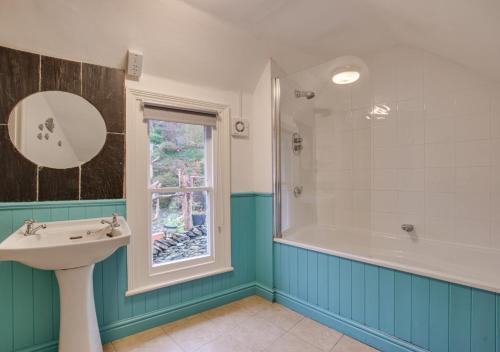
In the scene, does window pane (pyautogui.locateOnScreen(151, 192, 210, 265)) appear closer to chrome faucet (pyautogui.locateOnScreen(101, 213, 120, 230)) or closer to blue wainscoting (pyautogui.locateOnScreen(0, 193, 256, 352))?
blue wainscoting (pyautogui.locateOnScreen(0, 193, 256, 352))

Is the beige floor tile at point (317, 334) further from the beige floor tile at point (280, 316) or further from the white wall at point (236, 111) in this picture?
the white wall at point (236, 111)

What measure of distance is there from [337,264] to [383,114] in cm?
153

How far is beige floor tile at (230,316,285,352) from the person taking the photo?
1833 millimetres

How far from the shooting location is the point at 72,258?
1.34 metres

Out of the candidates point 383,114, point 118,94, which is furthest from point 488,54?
point 118,94

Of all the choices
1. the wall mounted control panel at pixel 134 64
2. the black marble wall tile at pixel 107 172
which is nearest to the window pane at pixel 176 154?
the black marble wall tile at pixel 107 172

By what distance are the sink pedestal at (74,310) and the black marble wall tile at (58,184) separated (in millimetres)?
493

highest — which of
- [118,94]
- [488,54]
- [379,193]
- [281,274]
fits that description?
[488,54]

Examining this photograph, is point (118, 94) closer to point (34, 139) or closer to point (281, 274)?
point (34, 139)

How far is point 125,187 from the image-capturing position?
6.41 feet

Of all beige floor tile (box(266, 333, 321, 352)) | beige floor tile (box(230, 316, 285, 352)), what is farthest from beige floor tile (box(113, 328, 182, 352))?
beige floor tile (box(266, 333, 321, 352))

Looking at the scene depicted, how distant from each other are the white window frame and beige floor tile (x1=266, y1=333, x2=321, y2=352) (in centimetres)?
78

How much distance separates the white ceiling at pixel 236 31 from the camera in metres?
1.59

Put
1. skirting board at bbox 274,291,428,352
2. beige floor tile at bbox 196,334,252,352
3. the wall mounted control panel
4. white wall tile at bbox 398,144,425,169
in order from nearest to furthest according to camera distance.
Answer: skirting board at bbox 274,291,428,352 → beige floor tile at bbox 196,334,252,352 → the wall mounted control panel → white wall tile at bbox 398,144,425,169
